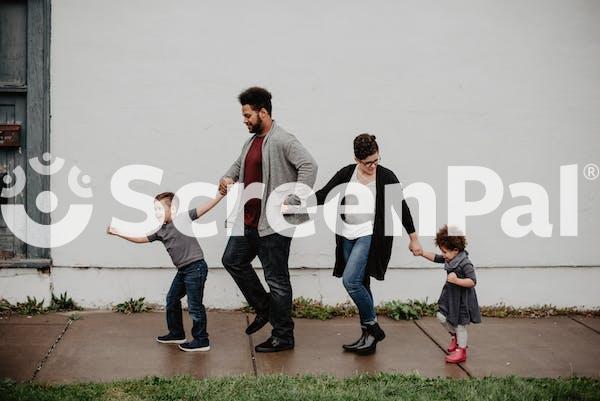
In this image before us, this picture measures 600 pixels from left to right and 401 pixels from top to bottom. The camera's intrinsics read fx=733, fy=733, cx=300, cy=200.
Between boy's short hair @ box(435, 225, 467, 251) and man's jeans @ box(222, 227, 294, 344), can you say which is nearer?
boy's short hair @ box(435, 225, 467, 251)

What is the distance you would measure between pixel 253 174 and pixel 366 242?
101 centimetres

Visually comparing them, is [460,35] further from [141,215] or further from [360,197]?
[141,215]

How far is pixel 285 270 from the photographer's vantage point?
18.7 feet

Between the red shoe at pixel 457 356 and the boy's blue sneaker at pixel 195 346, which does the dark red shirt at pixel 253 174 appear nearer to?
the boy's blue sneaker at pixel 195 346

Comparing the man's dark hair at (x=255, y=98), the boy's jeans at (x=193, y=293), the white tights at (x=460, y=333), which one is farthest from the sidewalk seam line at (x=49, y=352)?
the white tights at (x=460, y=333)

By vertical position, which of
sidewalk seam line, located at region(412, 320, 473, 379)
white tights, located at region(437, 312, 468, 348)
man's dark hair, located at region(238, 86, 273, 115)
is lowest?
sidewalk seam line, located at region(412, 320, 473, 379)

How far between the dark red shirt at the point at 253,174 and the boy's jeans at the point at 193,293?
1.65 feet

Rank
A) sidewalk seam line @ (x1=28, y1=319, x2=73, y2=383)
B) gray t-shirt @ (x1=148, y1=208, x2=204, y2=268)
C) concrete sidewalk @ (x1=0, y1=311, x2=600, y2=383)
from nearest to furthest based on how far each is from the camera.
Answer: sidewalk seam line @ (x1=28, y1=319, x2=73, y2=383)
concrete sidewalk @ (x1=0, y1=311, x2=600, y2=383)
gray t-shirt @ (x1=148, y1=208, x2=204, y2=268)

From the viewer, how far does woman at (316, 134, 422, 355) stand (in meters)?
5.58

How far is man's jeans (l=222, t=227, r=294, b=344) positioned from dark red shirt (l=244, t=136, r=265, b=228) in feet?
0.29

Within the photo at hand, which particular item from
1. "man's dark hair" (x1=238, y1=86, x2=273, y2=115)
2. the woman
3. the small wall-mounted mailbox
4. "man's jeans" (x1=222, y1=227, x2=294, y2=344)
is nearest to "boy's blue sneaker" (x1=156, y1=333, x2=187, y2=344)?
"man's jeans" (x1=222, y1=227, x2=294, y2=344)

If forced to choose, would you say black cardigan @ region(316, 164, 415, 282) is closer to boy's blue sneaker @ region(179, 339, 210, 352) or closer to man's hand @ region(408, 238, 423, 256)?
man's hand @ region(408, 238, 423, 256)

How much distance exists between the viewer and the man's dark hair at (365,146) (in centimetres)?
542

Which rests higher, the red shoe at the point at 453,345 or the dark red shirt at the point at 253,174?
the dark red shirt at the point at 253,174
